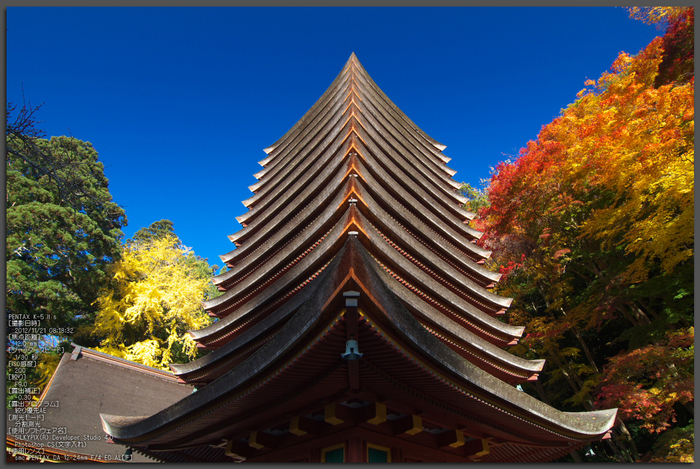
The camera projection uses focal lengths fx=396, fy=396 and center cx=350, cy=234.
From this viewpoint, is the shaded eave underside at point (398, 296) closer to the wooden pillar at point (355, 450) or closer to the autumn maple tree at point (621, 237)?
the wooden pillar at point (355, 450)

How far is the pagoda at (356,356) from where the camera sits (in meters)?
3.50

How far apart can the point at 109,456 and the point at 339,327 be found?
30.6ft

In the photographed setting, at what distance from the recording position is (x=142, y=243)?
73.2 feet

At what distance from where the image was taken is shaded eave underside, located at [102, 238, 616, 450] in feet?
11.0

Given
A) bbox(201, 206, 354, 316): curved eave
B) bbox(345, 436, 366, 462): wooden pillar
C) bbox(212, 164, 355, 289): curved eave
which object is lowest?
bbox(345, 436, 366, 462): wooden pillar

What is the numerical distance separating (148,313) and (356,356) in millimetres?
17763

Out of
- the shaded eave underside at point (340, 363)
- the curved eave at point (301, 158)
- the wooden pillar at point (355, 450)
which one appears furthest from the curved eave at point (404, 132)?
the wooden pillar at point (355, 450)

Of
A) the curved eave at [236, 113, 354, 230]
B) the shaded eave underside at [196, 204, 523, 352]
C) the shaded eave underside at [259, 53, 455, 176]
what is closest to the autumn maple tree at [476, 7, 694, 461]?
the shaded eave underside at [259, 53, 455, 176]

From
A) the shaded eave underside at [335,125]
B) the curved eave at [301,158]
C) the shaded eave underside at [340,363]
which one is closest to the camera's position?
the shaded eave underside at [340,363]

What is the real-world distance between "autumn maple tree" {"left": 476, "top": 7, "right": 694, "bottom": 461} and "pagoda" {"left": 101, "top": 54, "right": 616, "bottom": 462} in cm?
351

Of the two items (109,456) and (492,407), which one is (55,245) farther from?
(492,407)

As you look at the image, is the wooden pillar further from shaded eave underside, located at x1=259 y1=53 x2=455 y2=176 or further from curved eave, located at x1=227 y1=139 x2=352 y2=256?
shaded eave underside, located at x1=259 y1=53 x2=455 y2=176

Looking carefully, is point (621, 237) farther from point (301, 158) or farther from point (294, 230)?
point (294, 230)

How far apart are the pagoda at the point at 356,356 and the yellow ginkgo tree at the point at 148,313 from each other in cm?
1037
